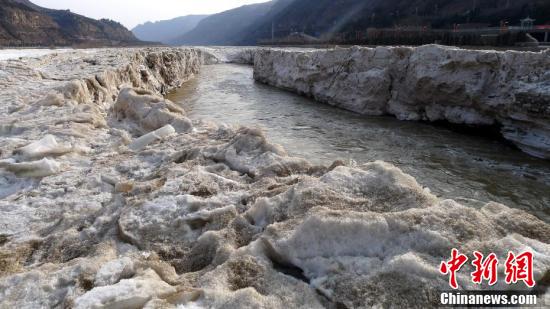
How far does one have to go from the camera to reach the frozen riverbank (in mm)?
2514

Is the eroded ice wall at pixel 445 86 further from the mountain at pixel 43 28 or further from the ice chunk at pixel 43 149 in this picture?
the mountain at pixel 43 28

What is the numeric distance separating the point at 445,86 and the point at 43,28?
291 ft

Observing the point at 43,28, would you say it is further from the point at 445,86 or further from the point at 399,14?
the point at 445,86

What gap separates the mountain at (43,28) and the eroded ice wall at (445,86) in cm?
5348

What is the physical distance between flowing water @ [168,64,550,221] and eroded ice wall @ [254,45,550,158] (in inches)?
23.8

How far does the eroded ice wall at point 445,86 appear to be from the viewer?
33.9 feet

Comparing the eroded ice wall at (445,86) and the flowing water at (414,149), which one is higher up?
the eroded ice wall at (445,86)

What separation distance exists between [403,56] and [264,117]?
614cm

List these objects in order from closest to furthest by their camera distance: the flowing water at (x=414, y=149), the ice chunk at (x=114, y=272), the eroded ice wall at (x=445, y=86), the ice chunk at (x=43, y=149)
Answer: the ice chunk at (x=114, y=272), the ice chunk at (x=43, y=149), the flowing water at (x=414, y=149), the eroded ice wall at (x=445, y=86)

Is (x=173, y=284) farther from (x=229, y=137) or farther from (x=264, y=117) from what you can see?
(x=264, y=117)

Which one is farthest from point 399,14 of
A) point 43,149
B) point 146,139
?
point 43,149

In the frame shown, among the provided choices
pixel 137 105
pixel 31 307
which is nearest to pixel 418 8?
pixel 137 105

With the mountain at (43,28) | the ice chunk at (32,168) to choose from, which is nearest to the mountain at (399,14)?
the mountain at (43,28)

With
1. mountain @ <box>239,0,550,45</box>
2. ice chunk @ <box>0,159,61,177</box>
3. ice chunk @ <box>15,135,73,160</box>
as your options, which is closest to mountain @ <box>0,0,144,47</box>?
ice chunk @ <box>15,135,73,160</box>
